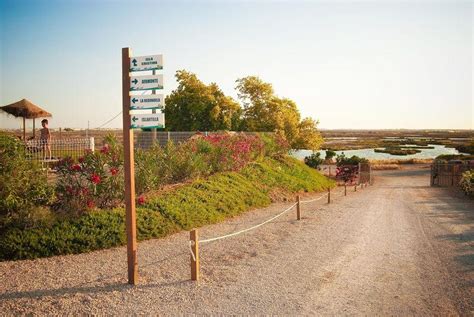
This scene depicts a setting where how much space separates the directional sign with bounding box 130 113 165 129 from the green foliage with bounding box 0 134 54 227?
397 cm

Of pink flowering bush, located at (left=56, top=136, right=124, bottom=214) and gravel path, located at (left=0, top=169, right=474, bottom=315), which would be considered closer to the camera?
gravel path, located at (left=0, top=169, right=474, bottom=315)

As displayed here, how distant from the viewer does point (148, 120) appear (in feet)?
23.5

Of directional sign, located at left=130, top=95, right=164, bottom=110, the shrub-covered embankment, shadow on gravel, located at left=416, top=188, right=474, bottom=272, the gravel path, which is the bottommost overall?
shadow on gravel, located at left=416, top=188, right=474, bottom=272

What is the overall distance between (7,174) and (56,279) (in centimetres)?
310

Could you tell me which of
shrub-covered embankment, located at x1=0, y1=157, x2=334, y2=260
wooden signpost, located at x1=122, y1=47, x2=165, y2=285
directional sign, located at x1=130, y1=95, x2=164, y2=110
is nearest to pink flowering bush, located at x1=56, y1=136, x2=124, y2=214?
shrub-covered embankment, located at x1=0, y1=157, x2=334, y2=260

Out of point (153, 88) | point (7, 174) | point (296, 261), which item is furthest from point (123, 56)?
point (296, 261)

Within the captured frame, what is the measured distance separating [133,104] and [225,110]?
104ft

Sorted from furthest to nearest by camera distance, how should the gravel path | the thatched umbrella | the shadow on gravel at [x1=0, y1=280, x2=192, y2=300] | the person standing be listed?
1. the thatched umbrella
2. the person standing
3. the shadow on gravel at [x1=0, y1=280, x2=192, y2=300]
4. the gravel path

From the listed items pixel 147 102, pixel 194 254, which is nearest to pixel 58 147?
pixel 147 102

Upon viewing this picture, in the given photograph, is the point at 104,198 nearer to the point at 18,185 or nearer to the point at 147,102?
the point at 18,185

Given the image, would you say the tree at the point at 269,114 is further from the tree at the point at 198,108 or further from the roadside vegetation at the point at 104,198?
the roadside vegetation at the point at 104,198

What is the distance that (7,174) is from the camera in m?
9.11

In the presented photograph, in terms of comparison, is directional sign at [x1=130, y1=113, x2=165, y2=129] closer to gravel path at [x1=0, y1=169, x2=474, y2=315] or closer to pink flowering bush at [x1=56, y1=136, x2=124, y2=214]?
gravel path at [x1=0, y1=169, x2=474, y2=315]

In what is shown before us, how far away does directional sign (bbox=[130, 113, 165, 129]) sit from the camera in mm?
7141
